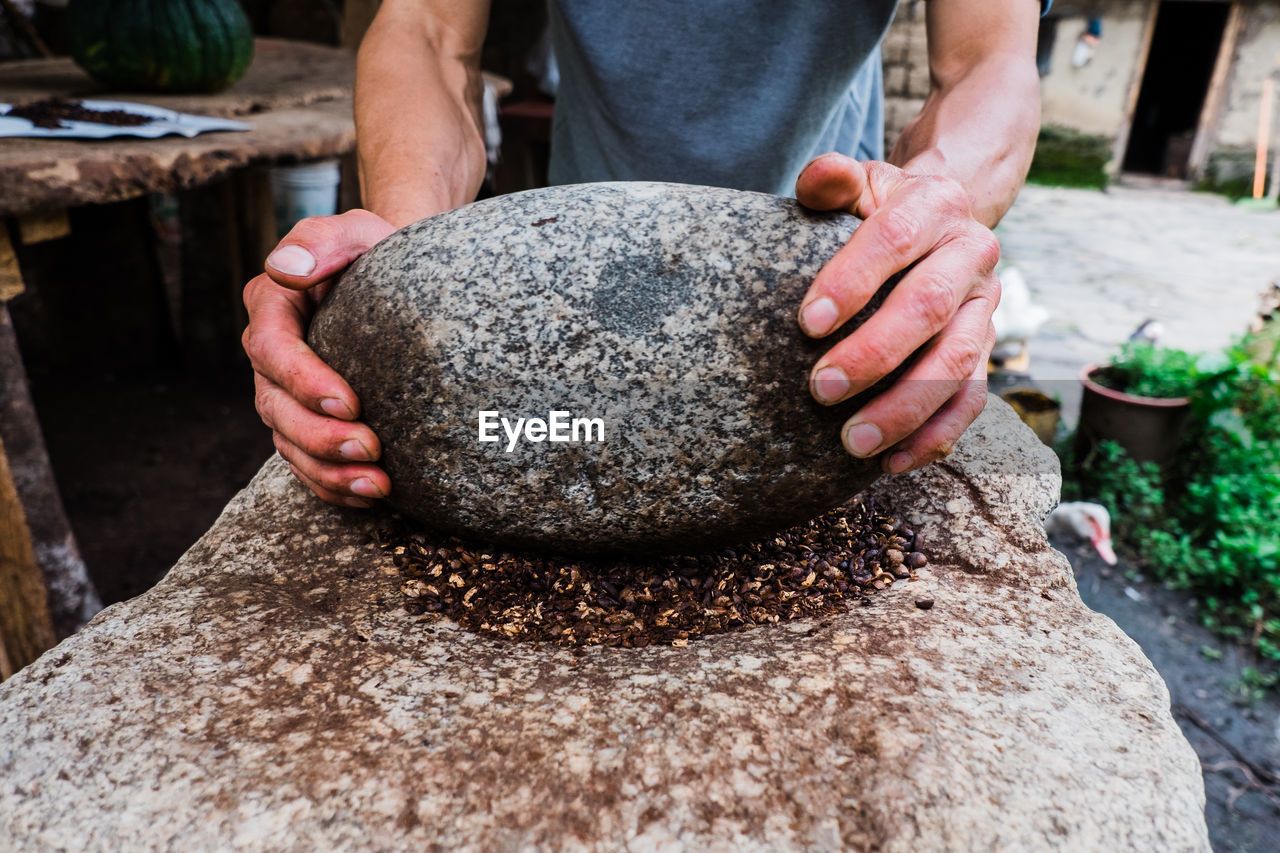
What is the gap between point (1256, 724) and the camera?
2639 mm

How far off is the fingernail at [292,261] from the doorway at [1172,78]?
40.3 ft

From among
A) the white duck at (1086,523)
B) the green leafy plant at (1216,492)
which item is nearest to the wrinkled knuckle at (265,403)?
the white duck at (1086,523)

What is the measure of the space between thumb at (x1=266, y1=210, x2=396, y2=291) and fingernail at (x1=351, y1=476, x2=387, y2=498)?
295mm

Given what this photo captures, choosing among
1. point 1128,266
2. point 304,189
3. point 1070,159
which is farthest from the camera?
point 1070,159

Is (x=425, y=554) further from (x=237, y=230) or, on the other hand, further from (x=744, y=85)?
(x=237, y=230)

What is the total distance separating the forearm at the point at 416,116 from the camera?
166 cm

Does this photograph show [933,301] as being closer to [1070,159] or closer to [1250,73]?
[1070,159]

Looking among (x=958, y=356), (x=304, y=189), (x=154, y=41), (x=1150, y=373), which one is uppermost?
(x=154, y=41)

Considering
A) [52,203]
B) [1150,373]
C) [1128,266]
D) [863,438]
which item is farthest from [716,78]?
[1128,266]

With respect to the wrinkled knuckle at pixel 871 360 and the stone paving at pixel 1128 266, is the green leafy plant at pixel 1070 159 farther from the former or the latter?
the wrinkled knuckle at pixel 871 360

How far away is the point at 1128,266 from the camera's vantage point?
6707 millimetres

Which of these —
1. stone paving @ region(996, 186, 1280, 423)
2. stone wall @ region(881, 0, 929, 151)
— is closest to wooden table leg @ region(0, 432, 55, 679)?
stone paving @ region(996, 186, 1280, 423)

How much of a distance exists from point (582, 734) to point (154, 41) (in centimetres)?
282

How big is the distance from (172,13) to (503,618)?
8.52 ft
